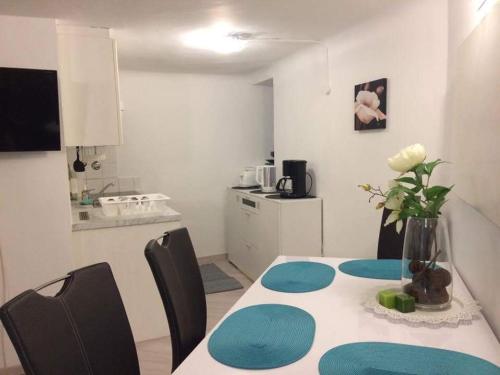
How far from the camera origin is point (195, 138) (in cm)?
477

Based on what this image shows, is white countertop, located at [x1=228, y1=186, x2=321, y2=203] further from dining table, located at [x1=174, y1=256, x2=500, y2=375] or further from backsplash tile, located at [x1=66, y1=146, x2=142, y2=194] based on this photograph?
dining table, located at [x1=174, y1=256, x2=500, y2=375]

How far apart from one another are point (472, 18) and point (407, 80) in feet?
2.97

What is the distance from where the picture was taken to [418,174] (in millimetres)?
1322

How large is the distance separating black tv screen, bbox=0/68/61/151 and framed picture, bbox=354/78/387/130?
201 centimetres

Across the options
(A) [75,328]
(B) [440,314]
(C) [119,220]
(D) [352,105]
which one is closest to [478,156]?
(B) [440,314]

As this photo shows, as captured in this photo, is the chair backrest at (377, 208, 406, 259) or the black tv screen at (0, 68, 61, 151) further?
the black tv screen at (0, 68, 61, 151)

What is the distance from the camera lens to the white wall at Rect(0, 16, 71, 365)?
2.47 meters

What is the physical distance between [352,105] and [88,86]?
1894 millimetres

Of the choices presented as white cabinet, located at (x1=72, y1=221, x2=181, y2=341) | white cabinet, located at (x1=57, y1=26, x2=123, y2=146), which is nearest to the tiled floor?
white cabinet, located at (x1=72, y1=221, x2=181, y2=341)

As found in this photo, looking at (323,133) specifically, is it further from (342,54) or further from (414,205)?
(414,205)

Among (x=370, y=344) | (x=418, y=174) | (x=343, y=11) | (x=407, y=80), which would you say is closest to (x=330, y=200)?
(x=407, y=80)

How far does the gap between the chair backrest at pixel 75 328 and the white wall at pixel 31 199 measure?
1561 mm

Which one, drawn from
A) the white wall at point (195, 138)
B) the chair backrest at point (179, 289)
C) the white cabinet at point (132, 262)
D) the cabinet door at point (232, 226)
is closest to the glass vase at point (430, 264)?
the chair backrest at point (179, 289)

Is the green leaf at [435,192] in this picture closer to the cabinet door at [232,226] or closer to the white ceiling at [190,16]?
the white ceiling at [190,16]
